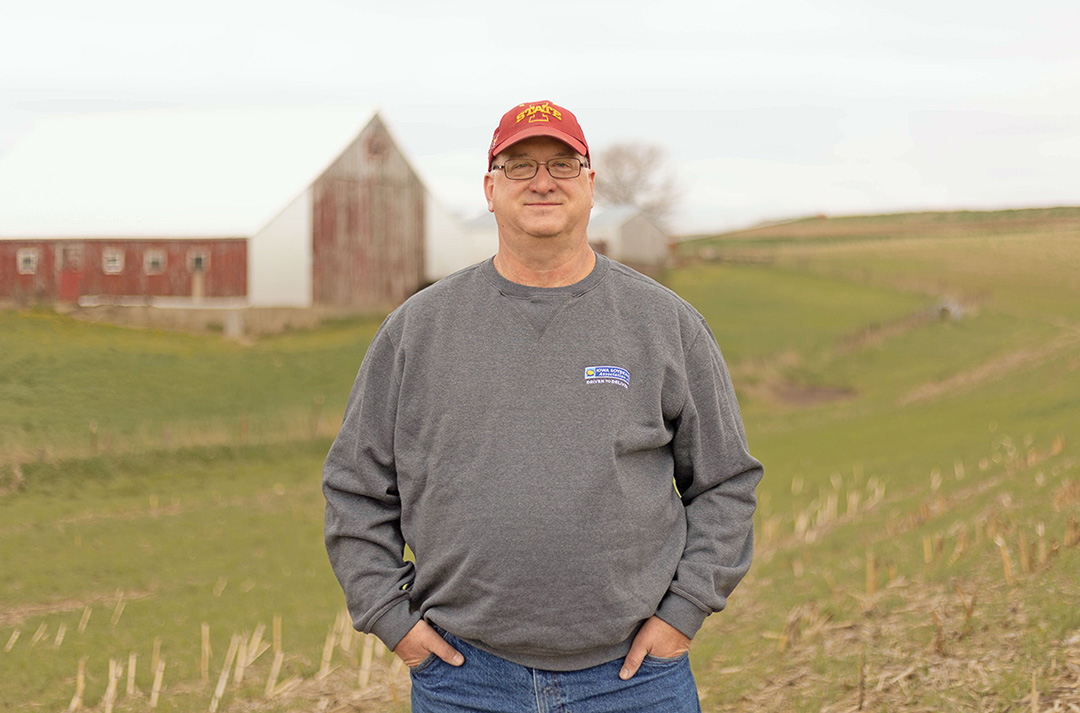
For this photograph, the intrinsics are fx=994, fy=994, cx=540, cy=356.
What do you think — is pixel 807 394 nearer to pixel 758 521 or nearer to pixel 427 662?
pixel 758 521

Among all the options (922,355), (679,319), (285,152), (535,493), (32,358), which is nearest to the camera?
(535,493)

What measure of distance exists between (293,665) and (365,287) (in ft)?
86.7

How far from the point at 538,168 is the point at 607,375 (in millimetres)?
675

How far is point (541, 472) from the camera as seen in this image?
9.61ft

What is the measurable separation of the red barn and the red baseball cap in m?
28.7

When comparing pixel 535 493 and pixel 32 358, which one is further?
pixel 32 358

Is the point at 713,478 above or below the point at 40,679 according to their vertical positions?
above

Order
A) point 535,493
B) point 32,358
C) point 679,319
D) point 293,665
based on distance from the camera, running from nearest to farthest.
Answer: point 535,493 → point 679,319 → point 293,665 → point 32,358

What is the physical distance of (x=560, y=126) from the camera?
3.05 meters

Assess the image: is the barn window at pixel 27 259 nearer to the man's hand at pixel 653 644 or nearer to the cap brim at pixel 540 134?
the cap brim at pixel 540 134

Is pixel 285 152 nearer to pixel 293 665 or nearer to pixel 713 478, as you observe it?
pixel 293 665

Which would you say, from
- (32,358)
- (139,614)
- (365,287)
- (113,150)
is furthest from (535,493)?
(113,150)

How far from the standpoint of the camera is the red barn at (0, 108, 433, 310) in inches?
1208

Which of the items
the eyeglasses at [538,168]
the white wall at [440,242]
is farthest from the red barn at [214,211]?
Result: the eyeglasses at [538,168]
